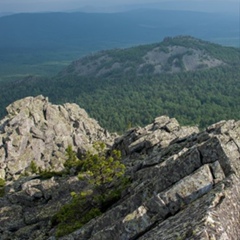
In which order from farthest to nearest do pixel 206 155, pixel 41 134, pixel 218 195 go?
pixel 41 134 < pixel 206 155 < pixel 218 195

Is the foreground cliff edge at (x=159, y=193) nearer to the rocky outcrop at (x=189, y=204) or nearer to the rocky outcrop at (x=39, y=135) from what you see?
the rocky outcrop at (x=189, y=204)

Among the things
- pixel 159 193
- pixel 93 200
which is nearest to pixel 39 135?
pixel 93 200

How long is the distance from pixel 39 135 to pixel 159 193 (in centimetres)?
9970

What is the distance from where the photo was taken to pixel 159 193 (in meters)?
28.1

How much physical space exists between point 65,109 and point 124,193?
11135cm

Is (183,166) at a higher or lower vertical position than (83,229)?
higher

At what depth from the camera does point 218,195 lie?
2378 centimetres

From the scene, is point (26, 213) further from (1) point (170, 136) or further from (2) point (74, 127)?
(2) point (74, 127)

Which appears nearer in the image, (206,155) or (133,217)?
(133,217)

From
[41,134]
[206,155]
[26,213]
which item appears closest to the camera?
[206,155]

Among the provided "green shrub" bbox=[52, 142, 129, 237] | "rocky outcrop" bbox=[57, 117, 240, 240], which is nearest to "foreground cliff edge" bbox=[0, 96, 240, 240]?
"rocky outcrop" bbox=[57, 117, 240, 240]

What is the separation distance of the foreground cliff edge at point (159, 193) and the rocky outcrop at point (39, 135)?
3.65 ft

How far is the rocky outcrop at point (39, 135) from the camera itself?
112 meters

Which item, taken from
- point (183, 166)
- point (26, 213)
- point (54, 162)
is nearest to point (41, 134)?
point (54, 162)
